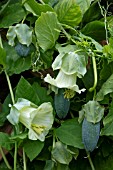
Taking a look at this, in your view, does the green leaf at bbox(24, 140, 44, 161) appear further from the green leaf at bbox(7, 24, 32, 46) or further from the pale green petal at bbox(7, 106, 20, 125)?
the green leaf at bbox(7, 24, 32, 46)

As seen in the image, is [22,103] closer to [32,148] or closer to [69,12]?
[32,148]

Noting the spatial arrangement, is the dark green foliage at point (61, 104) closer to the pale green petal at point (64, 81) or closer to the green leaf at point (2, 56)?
the pale green petal at point (64, 81)

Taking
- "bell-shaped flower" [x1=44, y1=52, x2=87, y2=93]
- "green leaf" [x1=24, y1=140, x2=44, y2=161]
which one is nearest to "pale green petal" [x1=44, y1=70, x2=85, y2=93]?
"bell-shaped flower" [x1=44, y1=52, x2=87, y2=93]

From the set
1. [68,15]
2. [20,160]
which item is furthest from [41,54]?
[20,160]

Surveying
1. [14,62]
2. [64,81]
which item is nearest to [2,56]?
[14,62]

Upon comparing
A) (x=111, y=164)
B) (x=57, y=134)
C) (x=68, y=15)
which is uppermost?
(x=68, y=15)

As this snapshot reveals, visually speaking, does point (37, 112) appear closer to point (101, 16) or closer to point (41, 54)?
point (41, 54)
